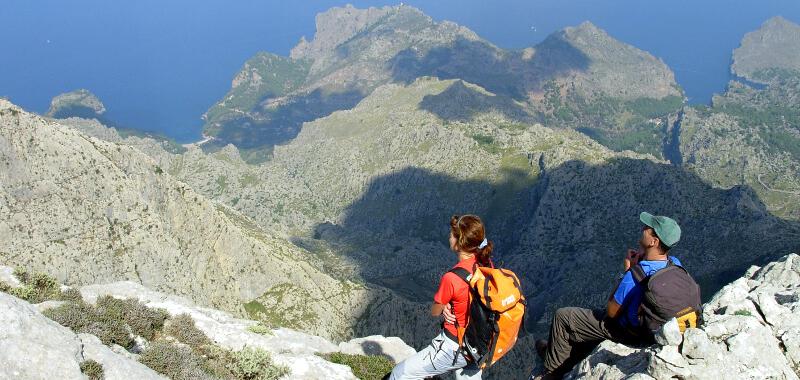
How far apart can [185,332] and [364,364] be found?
6.87 metres

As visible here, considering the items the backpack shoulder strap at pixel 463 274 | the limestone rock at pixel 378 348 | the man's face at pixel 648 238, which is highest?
the backpack shoulder strap at pixel 463 274

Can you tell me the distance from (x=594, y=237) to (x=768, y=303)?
7018 inches

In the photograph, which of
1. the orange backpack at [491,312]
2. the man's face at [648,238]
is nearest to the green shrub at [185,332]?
the orange backpack at [491,312]

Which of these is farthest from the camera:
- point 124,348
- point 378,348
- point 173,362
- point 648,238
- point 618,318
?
point 378,348

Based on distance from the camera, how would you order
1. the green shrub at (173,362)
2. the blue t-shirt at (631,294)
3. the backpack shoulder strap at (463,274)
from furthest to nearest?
the green shrub at (173,362) → the blue t-shirt at (631,294) → the backpack shoulder strap at (463,274)

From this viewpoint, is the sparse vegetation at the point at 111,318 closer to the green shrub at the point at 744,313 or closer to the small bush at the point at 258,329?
the small bush at the point at 258,329

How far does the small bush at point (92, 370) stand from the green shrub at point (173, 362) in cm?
243

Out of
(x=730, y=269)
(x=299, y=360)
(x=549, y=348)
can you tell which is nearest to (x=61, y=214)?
(x=299, y=360)

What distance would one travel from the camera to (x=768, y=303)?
1475cm

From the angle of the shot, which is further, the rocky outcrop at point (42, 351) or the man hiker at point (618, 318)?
the man hiker at point (618, 318)

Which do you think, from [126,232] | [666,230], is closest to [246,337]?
[666,230]

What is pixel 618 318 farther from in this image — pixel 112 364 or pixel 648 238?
pixel 112 364

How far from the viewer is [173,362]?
15.5 m

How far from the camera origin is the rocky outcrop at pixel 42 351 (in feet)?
37.8
